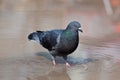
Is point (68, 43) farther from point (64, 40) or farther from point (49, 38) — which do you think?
point (49, 38)

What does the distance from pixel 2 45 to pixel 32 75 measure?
85.9 inches

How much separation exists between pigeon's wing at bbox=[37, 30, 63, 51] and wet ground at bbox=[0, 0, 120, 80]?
0.34m

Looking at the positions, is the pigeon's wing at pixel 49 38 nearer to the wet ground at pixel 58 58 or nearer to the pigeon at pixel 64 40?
the pigeon at pixel 64 40

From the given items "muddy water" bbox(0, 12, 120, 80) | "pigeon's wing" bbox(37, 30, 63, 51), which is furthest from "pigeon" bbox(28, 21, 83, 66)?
"muddy water" bbox(0, 12, 120, 80)

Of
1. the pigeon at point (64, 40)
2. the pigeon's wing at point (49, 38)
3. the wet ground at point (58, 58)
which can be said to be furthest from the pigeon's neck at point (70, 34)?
the wet ground at point (58, 58)

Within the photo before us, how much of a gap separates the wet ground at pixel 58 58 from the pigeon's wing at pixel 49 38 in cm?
34

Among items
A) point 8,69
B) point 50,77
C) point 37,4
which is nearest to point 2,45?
point 8,69

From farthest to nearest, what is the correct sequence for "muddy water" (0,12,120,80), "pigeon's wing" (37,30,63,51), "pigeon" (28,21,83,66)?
"pigeon's wing" (37,30,63,51)
"pigeon" (28,21,83,66)
"muddy water" (0,12,120,80)

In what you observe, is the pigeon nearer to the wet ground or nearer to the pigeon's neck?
the pigeon's neck

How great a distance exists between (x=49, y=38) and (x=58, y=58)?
706 mm

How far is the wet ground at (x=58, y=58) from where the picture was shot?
6.32 m

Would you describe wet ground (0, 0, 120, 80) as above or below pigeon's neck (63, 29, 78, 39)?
below

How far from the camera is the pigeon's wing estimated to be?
6660mm

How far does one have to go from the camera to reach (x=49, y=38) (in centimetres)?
676
